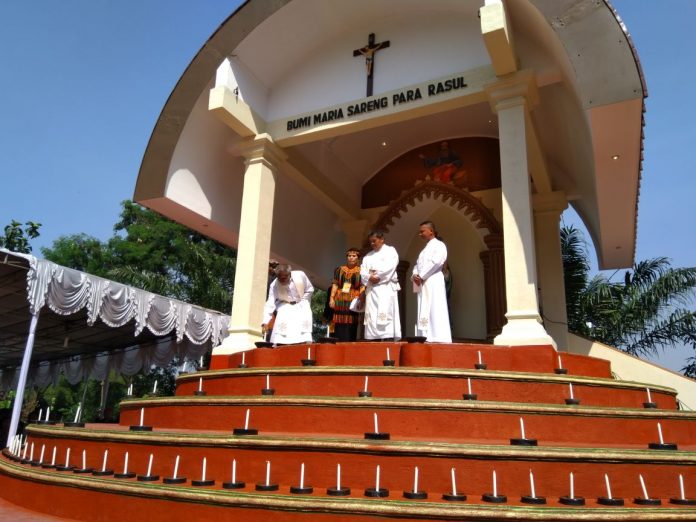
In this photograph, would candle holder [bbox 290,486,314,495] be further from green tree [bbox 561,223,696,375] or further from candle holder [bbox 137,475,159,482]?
green tree [bbox 561,223,696,375]

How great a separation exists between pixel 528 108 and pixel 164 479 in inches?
254

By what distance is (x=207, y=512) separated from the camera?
10.3 ft

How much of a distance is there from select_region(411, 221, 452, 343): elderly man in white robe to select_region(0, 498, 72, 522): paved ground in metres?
4.50

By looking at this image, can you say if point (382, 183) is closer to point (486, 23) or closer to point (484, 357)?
point (486, 23)

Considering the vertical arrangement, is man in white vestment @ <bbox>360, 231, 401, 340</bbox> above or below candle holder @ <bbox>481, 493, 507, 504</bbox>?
above

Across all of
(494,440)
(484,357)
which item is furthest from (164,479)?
(484,357)

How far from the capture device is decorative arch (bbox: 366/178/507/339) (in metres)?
9.84

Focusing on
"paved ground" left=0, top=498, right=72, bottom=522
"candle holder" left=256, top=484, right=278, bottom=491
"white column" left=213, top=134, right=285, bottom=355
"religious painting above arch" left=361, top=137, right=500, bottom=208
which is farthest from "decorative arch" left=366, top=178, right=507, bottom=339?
"paved ground" left=0, top=498, right=72, bottom=522

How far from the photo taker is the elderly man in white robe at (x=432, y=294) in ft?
22.2

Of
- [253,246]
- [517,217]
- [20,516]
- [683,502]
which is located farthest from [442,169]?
[20,516]

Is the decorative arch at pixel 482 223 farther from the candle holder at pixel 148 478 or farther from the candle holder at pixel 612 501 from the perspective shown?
the candle holder at pixel 148 478

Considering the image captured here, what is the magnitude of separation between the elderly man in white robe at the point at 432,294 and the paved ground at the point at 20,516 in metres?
4.50

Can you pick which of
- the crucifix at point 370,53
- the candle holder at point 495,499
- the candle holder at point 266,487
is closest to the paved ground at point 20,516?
the candle holder at point 266,487

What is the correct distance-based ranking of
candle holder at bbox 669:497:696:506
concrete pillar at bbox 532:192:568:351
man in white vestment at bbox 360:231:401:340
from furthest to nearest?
concrete pillar at bbox 532:192:568:351 < man in white vestment at bbox 360:231:401:340 < candle holder at bbox 669:497:696:506
